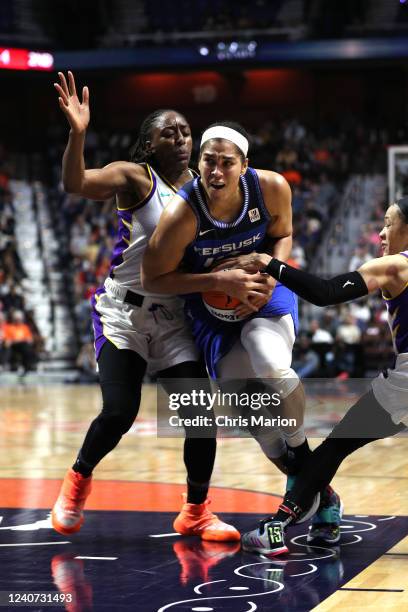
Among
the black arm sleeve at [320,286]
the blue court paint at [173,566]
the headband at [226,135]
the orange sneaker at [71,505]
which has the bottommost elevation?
the blue court paint at [173,566]

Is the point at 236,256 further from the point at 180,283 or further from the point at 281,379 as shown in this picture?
the point at 281,379

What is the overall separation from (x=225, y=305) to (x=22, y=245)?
1582 centimetres

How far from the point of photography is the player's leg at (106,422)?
5.00m

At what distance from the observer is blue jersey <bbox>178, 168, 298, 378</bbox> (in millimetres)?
4836

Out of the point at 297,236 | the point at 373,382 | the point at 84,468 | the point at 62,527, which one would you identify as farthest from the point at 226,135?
the point at 297,236

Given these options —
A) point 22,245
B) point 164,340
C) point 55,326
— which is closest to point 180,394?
point 164,340

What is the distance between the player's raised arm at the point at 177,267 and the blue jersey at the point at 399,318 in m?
0.55

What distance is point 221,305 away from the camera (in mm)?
4957

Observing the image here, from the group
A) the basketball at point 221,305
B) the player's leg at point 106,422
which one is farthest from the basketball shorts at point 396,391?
the player's leg at point 106,422

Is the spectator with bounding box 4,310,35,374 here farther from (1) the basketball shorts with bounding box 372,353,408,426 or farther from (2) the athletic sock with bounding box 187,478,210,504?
(1) the basketball shorts with bounding box 372,353,408,426

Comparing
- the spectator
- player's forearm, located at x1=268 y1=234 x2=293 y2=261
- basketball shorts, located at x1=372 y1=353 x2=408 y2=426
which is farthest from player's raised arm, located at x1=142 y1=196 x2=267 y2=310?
the spectator

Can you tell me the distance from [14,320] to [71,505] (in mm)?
12286

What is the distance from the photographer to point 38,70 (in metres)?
21.2

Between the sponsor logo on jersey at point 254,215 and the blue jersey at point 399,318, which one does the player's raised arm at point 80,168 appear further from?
the blue jersey at point 399,318
